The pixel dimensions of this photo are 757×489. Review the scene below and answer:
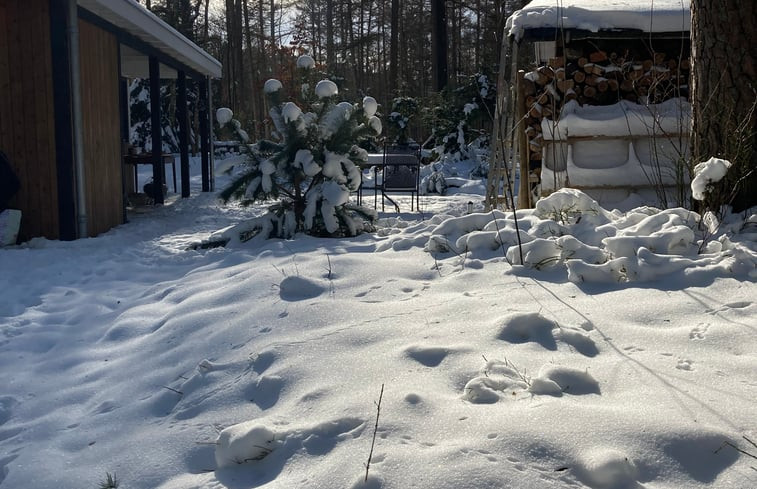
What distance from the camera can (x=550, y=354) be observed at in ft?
8.63

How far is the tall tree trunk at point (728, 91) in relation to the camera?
3988 millimetres

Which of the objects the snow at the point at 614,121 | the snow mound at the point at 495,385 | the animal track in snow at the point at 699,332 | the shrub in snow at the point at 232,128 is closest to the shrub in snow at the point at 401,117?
the snow at the point at 614,121

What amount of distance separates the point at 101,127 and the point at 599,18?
5.58 metres

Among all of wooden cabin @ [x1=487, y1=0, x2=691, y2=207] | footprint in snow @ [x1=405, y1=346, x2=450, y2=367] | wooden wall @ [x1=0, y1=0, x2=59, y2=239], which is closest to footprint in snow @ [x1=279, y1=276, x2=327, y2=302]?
footprint in snow @ [x1=405, y1=346, x2=450, y2=367]

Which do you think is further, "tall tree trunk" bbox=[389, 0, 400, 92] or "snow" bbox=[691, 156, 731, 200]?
"tall tree trunk" bbox=[389, 0, 400, 92]

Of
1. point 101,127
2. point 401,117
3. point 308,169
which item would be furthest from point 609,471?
point 401,117

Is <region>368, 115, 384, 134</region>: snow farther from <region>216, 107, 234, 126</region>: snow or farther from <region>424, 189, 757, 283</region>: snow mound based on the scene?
<region>424, 189, 757, 283</region>: snow mound

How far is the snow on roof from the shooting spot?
23.7ft

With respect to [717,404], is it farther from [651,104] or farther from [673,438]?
[651,104]

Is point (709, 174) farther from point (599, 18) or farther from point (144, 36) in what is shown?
point (144, 36)

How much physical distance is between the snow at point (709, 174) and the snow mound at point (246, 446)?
102 inches

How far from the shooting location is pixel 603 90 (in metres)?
7.79

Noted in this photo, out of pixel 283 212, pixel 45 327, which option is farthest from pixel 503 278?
pixel 283 212

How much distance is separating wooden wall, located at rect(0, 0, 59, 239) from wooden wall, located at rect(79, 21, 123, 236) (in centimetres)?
52
